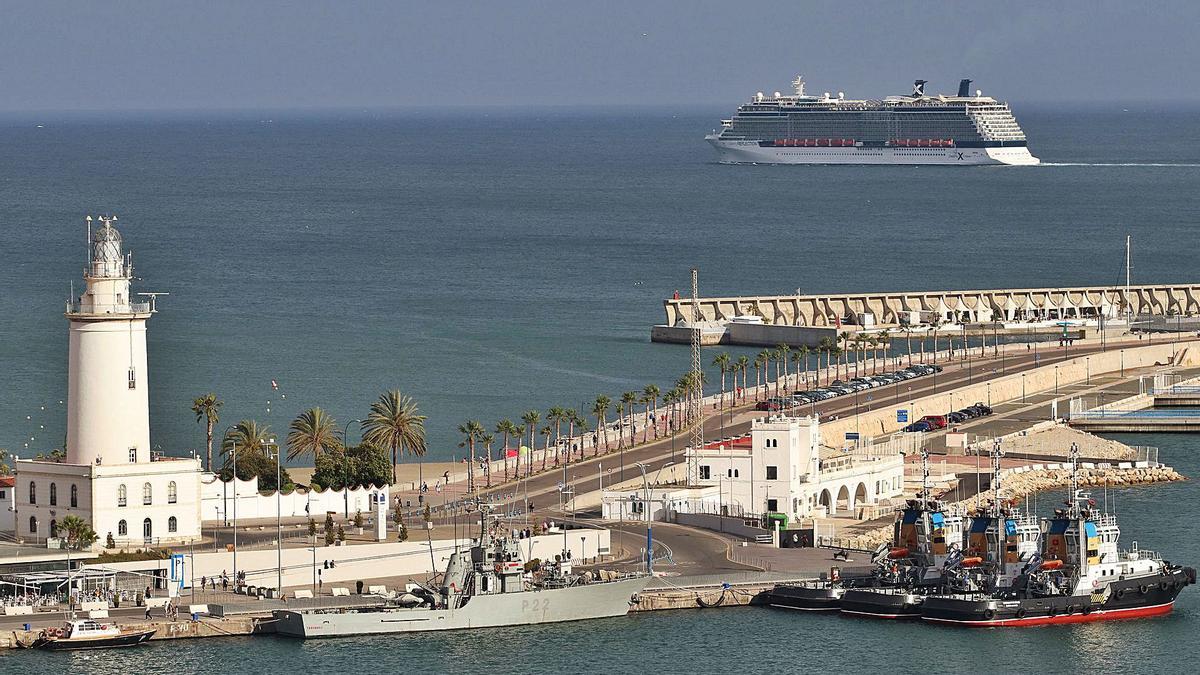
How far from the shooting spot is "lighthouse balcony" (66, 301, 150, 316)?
224 ft

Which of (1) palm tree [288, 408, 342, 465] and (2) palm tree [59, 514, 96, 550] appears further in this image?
(1) palm tree [288, 408, 342, 465]

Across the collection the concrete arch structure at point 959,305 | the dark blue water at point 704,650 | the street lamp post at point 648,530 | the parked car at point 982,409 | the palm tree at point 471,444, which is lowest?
the dark blue water at point 704,650

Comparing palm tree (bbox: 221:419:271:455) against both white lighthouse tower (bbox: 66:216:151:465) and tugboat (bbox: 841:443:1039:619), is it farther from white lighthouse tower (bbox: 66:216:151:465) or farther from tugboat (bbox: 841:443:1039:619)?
tugboat (bbox: 841:443:1039:619)

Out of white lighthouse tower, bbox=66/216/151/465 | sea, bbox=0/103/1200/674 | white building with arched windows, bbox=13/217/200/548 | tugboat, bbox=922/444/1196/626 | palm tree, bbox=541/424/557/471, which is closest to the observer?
sea, bbox=0/103/1200/674

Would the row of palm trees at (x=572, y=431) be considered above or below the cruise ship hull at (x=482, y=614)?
above

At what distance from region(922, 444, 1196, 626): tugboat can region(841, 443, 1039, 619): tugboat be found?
40cm

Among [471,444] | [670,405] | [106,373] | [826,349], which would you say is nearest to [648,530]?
[471,444]

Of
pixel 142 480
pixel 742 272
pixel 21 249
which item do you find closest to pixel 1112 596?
pixel 142 480

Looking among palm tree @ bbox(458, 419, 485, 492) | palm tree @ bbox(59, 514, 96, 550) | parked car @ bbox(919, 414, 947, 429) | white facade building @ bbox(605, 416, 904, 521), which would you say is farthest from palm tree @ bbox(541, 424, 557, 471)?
palm tree @ bbox(59, 514, 96, 550)

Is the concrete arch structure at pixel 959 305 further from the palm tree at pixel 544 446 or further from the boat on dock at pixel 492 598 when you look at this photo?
the boat on dock at pixel 492 598

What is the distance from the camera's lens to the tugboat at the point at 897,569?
216 feet

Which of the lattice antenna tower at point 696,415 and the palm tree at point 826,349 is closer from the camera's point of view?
the lattice antenna tower at point 696,415

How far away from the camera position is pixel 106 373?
68125mm

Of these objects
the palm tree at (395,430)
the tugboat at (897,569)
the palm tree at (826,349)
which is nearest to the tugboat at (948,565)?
the tugboat at (897,569)
